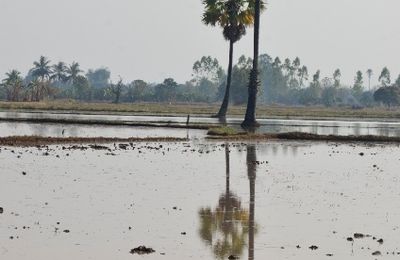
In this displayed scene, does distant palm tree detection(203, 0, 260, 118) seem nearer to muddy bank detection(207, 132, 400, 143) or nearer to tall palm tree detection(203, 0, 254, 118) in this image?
tall palm tree detection(203, 0, 254, 118)

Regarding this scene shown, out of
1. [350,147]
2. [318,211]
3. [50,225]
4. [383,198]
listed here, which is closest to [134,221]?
[50,225]

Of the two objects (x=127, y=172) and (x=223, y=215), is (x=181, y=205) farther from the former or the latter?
(x=127, y=172)

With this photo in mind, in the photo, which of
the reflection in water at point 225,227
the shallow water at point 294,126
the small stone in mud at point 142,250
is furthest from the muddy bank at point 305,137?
the small stone in mud at point 142,250

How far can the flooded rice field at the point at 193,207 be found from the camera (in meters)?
14.7

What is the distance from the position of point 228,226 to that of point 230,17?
7223 cm

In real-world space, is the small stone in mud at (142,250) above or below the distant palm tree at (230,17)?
below

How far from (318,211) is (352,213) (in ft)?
2.69

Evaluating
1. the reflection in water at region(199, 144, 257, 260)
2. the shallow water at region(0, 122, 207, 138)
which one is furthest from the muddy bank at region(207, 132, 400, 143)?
the reflection in water at region(199, 144, 257, 260)

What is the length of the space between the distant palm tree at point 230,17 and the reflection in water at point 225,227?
64821 mm

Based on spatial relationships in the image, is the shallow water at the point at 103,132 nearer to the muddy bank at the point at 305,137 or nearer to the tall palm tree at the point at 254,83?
the muddy bank at the point at 305,137

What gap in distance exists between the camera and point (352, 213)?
19141 mm

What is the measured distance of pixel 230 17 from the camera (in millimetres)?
87500

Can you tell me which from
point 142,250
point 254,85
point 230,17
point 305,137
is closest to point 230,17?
point 230,17

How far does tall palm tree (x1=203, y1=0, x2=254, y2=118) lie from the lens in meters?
86.0
